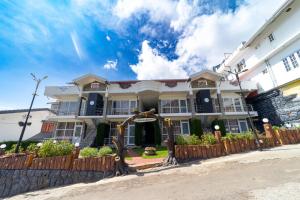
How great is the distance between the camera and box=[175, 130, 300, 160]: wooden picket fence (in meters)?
10.4

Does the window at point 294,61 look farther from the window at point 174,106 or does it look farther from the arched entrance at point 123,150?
the arched entrance at point 123,150

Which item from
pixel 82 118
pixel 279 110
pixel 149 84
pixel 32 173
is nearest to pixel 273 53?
pixel 279 110

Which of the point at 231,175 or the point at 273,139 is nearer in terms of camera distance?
the point at 231,175

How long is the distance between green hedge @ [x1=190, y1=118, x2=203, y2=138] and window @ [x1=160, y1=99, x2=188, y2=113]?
2201 mm

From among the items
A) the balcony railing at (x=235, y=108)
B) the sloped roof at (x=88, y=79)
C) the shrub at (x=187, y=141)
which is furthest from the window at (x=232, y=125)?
the sloped roof at (x=88, y=79)

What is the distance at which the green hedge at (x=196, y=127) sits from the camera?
17.5m

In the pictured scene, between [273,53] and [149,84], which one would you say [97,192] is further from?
[273,53]

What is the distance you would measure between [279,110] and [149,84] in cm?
1515

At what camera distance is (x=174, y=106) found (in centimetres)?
2030

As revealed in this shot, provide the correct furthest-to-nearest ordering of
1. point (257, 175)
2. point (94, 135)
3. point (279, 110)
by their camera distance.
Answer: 1. point (94, 135)
2. point (279, 110)
3. point (257, 175)

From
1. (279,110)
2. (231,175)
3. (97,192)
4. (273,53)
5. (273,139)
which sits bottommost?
(97,192)

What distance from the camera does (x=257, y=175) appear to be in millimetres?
6359

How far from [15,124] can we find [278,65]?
35903 millimetres

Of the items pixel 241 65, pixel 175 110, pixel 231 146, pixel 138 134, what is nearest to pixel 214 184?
pixel 231 146
